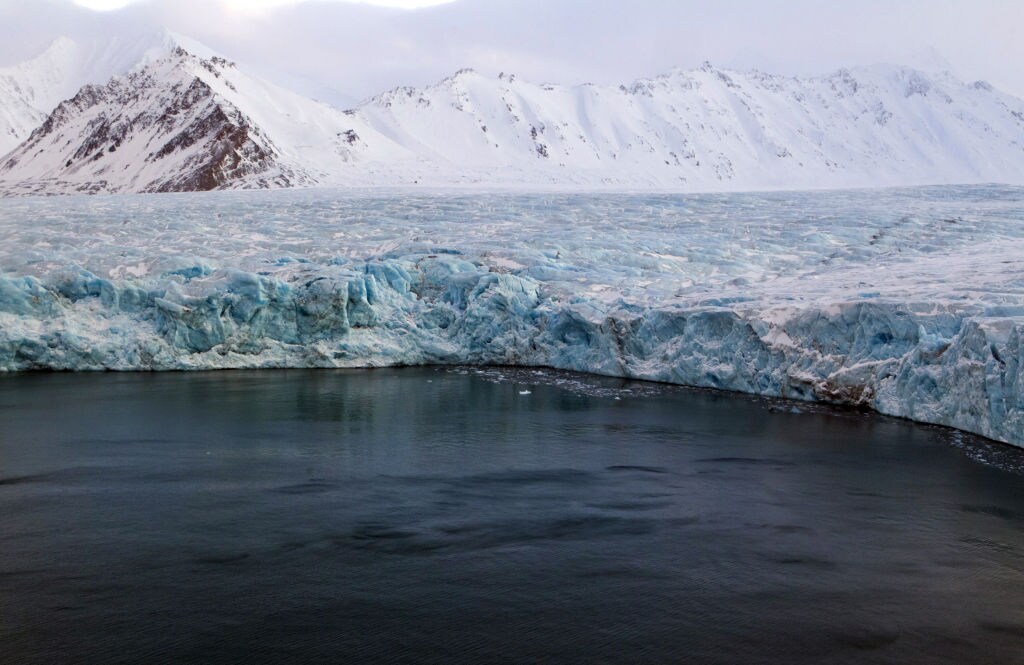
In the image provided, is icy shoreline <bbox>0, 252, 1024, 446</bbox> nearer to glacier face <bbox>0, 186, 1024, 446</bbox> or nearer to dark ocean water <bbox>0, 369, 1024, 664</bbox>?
glacier face <bbox>0, 186, 1024, 446</bbox>

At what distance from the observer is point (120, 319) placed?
628 inches

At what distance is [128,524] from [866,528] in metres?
6.47

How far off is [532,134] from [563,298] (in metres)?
67.3

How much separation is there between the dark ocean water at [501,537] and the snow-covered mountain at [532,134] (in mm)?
43592

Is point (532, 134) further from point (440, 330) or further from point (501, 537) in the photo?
point (501, 537)

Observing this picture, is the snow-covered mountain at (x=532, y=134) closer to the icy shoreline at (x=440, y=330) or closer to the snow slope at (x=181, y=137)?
the snow slope at (x=181, y=137)

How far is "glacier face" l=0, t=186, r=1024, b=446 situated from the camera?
40.0ft

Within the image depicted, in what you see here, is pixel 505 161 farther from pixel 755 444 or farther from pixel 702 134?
pixel 755 444

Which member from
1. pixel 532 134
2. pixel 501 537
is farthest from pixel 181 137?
pixel 501 537

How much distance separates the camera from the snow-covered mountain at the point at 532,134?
67.1 metres

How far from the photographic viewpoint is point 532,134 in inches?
3209

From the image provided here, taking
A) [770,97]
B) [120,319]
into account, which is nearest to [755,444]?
[120,319]

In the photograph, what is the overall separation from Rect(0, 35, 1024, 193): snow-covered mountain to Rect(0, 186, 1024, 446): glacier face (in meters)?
33.6

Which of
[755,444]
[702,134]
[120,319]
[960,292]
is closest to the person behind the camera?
[755,444]
